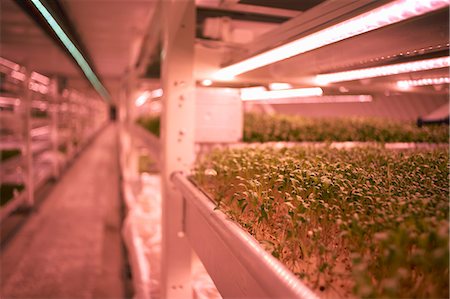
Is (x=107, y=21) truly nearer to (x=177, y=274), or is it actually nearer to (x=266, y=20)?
(x=266, y=20)

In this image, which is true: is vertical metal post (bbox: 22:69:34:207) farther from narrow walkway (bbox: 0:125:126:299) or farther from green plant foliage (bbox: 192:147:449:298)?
green plant foliage (bbox: 192:147:449:298)

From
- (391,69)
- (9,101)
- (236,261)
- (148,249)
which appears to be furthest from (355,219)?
(9,101)

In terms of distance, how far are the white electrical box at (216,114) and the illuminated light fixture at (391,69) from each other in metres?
0.60

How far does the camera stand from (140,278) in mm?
2463

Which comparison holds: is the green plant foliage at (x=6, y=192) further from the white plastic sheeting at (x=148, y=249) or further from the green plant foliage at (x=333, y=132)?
the green plant foliage at (x=333, y=132)

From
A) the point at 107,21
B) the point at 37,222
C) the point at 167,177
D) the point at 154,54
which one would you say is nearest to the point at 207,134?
the point at 167,177

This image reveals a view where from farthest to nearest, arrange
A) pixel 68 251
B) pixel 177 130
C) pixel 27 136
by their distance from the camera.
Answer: pixel 27 136, pixel 68 251, pixel 177 130

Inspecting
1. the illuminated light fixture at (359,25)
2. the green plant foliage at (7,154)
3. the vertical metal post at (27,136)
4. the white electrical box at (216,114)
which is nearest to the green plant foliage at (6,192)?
the vertical metal post at (27,136)

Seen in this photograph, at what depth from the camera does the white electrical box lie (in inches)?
99.5

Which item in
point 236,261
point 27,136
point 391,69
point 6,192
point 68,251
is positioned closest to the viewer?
point 236,261

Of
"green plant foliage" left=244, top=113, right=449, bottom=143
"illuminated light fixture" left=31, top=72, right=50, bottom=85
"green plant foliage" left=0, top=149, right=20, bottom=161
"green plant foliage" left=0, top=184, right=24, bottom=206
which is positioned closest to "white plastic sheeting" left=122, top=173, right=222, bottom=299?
"green plant foliage" left=244, top=113, right=449, bottom=143

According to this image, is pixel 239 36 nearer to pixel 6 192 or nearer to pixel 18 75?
pixel 18 75

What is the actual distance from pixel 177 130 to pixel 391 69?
1180 millimetres

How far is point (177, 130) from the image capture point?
2178 mm
